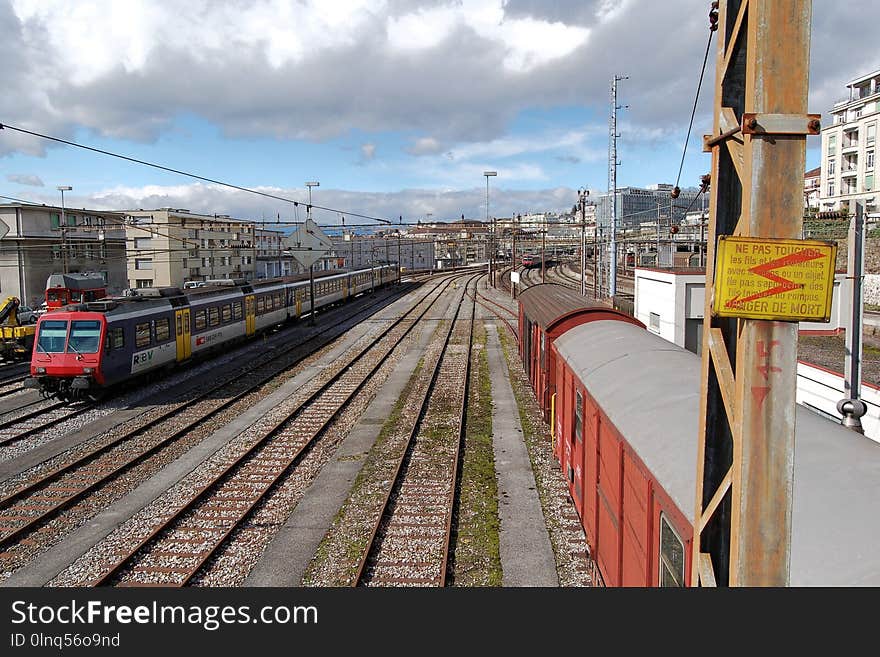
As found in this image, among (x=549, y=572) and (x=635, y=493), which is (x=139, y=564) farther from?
(x=635, y=493)

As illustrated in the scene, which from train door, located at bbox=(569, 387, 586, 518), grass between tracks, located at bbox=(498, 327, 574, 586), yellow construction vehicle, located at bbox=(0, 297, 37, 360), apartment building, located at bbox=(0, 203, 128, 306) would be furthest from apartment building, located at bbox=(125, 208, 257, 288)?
train door, located at bbox=(569, 387, 586, 518)

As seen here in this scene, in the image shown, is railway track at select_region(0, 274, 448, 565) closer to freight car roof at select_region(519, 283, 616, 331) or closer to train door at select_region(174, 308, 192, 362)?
train door at select_region(174, 308, 192, 362)

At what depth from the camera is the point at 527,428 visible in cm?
1656

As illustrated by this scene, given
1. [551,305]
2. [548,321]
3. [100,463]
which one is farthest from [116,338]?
[548,321]

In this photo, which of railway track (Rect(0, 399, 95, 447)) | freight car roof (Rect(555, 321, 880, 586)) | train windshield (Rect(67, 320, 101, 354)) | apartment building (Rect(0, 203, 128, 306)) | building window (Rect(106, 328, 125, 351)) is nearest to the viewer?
freight car roof (Rect(555, 321, 880, 586))

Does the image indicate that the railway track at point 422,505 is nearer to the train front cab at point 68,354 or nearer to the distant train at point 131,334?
the distant train at point 131,334

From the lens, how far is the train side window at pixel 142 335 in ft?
67.3

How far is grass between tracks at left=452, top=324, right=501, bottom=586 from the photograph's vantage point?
9.45 m

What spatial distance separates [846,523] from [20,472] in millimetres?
14819

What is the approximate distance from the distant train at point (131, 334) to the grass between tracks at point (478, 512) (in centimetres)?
1076

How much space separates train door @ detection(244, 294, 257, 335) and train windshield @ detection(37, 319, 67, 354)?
38.1 feet

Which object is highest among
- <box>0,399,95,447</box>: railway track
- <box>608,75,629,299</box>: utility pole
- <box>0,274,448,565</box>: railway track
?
<box>608,75,629,299</box>: utility pole

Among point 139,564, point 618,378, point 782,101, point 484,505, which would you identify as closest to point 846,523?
point 782,101

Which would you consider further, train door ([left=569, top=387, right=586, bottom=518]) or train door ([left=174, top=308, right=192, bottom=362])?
train door ([left=174, top=308, right=192, bottom=362])
